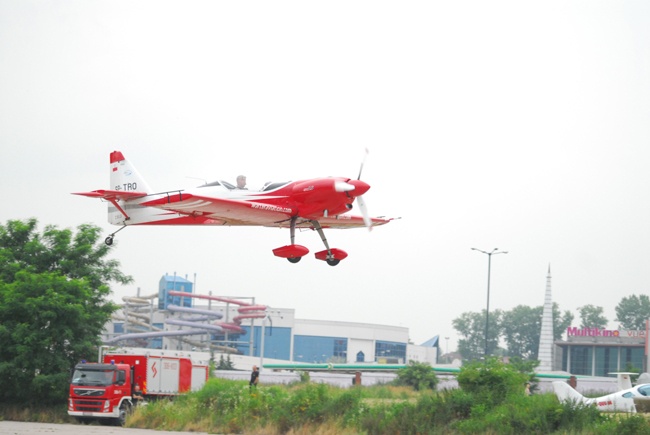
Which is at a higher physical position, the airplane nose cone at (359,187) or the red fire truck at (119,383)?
the airplane nose cone at (359,187)

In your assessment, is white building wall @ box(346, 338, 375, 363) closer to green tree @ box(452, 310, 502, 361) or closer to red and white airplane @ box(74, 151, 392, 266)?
green tree @ box(452, 310, 502, 361)

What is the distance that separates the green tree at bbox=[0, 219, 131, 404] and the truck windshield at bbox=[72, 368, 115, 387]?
12.9 ft

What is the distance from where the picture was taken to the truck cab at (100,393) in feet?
Result: 109

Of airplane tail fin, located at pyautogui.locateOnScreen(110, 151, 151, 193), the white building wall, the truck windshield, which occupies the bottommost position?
the white building wall

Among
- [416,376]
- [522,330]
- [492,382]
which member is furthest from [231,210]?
[522,330]

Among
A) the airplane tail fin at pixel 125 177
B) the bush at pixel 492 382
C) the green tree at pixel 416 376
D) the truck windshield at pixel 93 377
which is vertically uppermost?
the airplane tail fin at pixel 125 177

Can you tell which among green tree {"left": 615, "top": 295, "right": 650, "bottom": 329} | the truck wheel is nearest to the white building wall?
green tree {"left": 615, "top": 295, "right": 650, "bottom": 329}

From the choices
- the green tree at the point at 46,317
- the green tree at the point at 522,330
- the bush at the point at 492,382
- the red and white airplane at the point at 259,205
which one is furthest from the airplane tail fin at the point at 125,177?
the green tree at the point at 522,330

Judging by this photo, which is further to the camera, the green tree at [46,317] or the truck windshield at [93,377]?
the green tree at [46,317]

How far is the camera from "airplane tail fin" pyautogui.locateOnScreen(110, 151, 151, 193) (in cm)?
3328

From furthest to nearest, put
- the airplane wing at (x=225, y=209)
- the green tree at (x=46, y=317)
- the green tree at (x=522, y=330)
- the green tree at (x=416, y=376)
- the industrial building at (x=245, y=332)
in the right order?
the green tree at (x=522, y=330)
the industrial building at (x=245, y=332)
the green tree at (x=416, y=376)
the green tree at (x=46, y=317)
the airplane wing at (x=225, y=209)

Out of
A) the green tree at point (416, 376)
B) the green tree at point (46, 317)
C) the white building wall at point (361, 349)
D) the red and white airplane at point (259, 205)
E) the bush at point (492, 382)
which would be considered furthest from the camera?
the white building wall at point (361, 349)

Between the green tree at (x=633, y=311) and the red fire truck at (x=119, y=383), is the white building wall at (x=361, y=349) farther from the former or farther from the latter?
the red fire truck at (x=119, y=383)

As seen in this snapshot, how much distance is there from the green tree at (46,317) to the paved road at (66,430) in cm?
323
